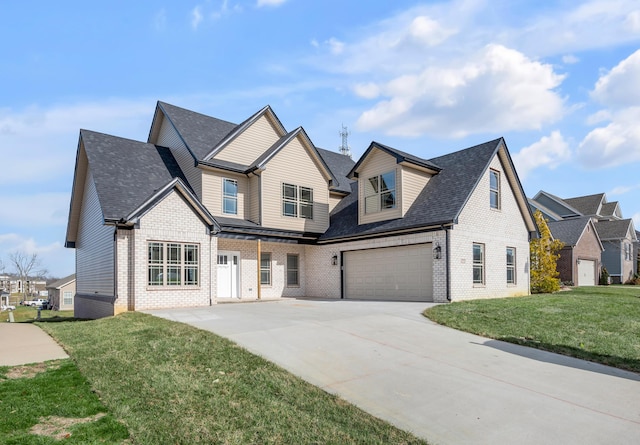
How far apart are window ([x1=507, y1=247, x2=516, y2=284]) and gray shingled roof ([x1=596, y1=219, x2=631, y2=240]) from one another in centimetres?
2631

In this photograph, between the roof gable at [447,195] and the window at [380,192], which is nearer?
the roof gable at [447,195]

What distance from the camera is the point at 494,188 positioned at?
1897 centimetres

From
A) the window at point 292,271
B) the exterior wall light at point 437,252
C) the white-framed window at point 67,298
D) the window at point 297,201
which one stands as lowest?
the white-framed window at point 67,298

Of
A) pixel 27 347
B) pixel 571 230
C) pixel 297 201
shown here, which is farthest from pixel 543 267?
pixel 27 347

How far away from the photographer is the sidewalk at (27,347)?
848 cm

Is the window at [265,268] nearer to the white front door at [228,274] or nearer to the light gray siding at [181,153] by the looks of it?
the white front door at [228,274]

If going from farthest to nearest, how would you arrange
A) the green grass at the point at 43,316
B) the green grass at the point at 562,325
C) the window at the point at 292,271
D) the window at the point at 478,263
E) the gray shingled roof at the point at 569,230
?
the gray shingled roof at the point at 569,230, the green grass at the point at 43,316, the window at the point at 292,271, the window at the point at 478,263, the green grass at the point at 562,325

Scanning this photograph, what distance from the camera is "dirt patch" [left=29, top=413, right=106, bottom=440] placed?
4.91 metres

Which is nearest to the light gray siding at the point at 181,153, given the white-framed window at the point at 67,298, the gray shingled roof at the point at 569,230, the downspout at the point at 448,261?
the downspout at the point at 448,261

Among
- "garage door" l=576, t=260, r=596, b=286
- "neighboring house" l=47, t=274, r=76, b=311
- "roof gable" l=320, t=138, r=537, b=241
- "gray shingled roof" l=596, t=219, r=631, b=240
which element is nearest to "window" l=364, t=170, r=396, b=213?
"roof gable" l=320, t=138, r=537, b=241

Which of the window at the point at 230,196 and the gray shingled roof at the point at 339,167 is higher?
the gray shingled roof at the point at 339,167

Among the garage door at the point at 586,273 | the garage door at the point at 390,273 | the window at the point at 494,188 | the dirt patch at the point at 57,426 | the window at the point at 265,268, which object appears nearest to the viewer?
the dirt patch at the point at 57,426

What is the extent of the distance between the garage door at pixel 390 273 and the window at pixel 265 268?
358 cm

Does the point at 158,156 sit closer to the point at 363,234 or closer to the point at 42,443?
the point at 363,234
